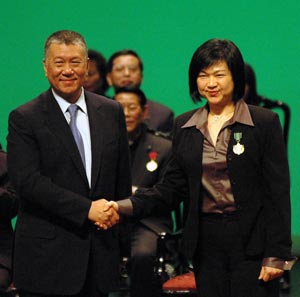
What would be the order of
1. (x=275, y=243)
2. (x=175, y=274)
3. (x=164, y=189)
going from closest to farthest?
(x=275, y=243), (x=164, y=189), (x=175, y=274)

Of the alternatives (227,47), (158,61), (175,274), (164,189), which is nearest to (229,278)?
(164,189)

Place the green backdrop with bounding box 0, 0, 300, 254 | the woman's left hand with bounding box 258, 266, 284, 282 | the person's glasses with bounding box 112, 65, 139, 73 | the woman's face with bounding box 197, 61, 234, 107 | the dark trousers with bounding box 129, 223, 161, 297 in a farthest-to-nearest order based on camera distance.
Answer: the green backdrop with bounding box 0, 0, 300, 254 → the person's glasses with bounding box 112, 65, 139, 73 → the dark trousers with bounding box 129, 223, 161, 297 → the woman's face with bounding box 197, 61, 234, 107 → the woman's left hand with bounding box 258, 266, 284, 282

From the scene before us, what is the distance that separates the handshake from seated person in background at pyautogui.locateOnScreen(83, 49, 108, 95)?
2882 millimetres

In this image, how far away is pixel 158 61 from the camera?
755cm

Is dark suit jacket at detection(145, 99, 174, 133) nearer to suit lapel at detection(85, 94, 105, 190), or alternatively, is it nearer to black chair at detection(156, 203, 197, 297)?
black chair at detection(156, 203, 197, 297)

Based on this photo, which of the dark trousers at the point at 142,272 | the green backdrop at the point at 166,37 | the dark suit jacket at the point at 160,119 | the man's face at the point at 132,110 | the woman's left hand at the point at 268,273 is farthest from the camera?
the green backdrop at the point at 166,37

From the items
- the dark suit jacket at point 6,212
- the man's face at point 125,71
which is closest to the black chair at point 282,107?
the man's face at point 125,71

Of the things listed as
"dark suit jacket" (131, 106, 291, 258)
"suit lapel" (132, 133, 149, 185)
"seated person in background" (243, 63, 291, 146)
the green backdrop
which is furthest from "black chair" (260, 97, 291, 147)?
"dark suit jacket" (131, 106, 291, 258)

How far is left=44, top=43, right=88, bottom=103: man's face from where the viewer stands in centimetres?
412

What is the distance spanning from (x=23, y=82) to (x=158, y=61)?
3.33 ft

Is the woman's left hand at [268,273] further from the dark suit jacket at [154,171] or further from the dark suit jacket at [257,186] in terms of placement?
the dark suit jacket at [154,171]

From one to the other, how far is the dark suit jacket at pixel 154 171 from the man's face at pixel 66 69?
63.9 inches

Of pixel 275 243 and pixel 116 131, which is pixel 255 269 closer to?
pixel 275 243

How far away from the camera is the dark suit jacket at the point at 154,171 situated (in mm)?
5770
